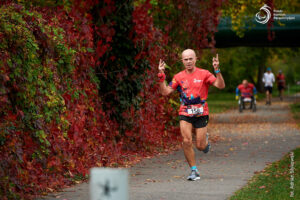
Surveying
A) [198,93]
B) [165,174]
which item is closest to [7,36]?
[198,93]

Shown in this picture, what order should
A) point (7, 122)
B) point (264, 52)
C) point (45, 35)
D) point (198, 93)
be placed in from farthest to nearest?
1. point (264, 52)
2. point (198, 93)
3. point (45, 35)
4. point (7, 122)

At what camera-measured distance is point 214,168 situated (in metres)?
10.3

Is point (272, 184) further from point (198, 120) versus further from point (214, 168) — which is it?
point (214, 168)

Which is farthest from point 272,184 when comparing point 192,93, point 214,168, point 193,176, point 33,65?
point 33,65

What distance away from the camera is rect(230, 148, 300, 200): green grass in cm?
751

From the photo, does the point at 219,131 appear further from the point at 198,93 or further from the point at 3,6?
the point at 3,6

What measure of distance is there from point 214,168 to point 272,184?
1912 mm

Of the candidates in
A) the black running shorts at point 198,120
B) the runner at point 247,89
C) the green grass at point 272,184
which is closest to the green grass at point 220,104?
the runner at point 247,89

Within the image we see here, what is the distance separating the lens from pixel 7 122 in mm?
7055

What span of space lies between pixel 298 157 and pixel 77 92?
14.7ft

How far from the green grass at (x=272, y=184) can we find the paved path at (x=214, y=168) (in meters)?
0.17

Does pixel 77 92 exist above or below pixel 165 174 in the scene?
above

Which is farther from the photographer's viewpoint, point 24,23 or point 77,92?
point 77,92

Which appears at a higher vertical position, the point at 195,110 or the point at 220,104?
the point at 195,110
